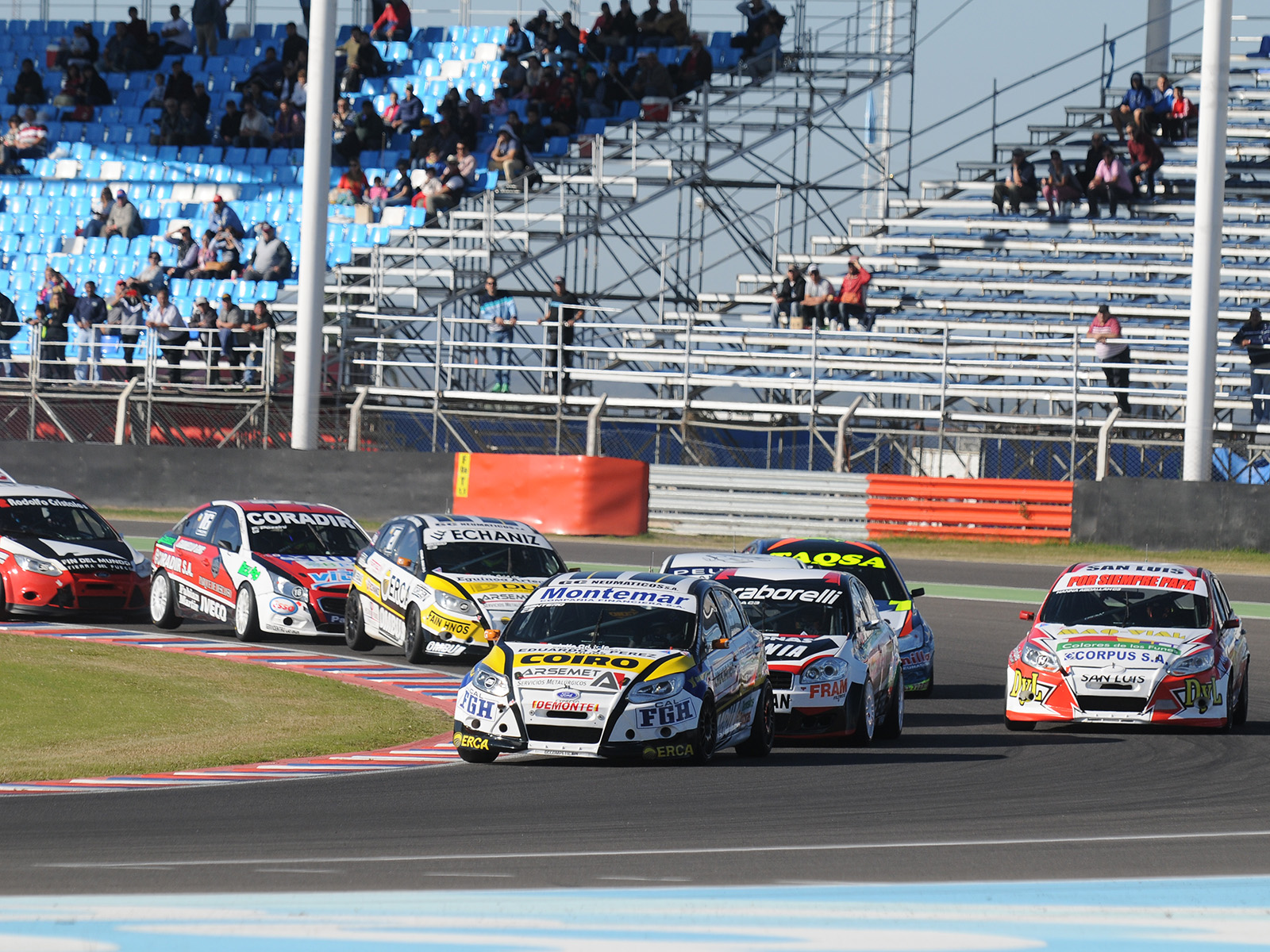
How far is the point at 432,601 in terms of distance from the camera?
56.4ft

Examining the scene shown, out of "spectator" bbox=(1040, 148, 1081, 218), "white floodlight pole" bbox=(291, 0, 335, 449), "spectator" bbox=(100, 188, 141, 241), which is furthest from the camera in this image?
"spectator" bbox=(100, 188, 141, 241)

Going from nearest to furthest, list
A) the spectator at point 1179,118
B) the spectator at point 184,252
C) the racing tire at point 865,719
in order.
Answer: the racing tire at point 865,719, the spectator at point 184,252, the spectator at point 1179,118

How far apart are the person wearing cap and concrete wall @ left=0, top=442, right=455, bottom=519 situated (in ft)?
23.0

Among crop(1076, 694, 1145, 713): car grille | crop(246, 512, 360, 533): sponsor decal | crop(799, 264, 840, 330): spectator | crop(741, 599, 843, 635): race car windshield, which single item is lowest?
crop(1076, 694, 1145, 713): car grille

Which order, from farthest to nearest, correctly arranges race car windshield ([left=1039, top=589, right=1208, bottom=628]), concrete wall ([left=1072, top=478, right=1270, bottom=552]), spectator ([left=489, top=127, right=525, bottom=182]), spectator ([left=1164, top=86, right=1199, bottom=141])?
spectator ([left=1164, top=86, right=1199, bottom=141]) < spectator ([left=489, top=127, right=525, bottom=182]) < concrete wall ([left=1072, top=478, right=1270, bottom=552]) < race car windshield ([left=1039, top=589, right=1208, bottom=628])

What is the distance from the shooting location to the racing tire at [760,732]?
42.4ft

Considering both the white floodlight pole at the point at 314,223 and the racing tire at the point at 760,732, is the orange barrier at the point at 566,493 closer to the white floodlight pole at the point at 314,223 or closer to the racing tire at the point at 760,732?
the white floodlight pole at the point at 314,223

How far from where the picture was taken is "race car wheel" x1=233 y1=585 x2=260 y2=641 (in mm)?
18875

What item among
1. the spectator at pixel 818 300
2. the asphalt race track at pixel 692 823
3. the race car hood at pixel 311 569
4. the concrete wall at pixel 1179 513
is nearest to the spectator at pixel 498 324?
the spectator at pixel 818 300

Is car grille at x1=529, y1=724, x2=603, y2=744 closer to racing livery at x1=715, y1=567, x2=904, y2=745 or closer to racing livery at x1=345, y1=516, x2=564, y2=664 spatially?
racing livery at x1=715, y1=567, x2=904, y2=745

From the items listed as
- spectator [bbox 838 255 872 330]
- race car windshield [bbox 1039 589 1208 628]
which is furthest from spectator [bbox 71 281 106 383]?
race car windshield [bbox 1039 589 1208 628]

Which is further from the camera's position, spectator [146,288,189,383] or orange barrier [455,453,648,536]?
spectator [146,288,189,383]

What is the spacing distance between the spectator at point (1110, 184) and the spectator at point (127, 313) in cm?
1724

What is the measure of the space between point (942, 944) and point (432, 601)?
10.5 m
